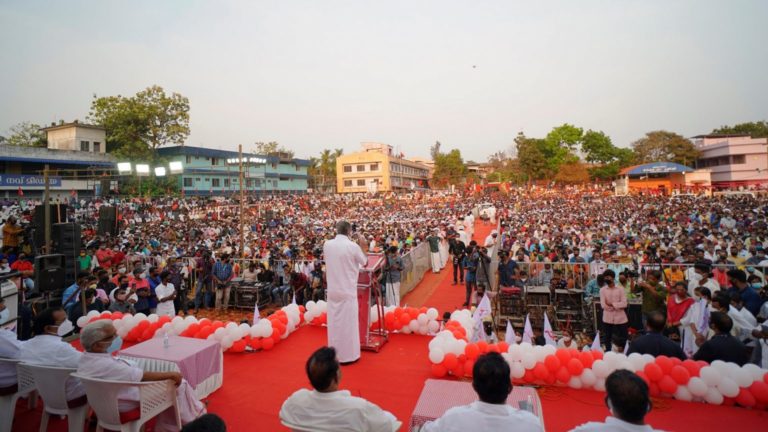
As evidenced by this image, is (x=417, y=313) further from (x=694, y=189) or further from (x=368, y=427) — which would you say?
(x=694, y=189)

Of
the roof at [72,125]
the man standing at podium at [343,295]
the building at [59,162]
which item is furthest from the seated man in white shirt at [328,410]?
the roof at [72,125]

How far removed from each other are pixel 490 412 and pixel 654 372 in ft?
9.53

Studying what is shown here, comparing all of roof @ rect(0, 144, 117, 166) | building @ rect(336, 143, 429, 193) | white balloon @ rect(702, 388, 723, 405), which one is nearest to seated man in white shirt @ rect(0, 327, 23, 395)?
white balloon @ rect(702, 388, 723, 405)

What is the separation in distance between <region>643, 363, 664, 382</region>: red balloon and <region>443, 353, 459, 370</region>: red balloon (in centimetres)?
188

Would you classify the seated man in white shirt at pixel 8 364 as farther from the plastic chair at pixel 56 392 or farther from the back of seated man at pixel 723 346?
the back of seated man at pixel 723 346

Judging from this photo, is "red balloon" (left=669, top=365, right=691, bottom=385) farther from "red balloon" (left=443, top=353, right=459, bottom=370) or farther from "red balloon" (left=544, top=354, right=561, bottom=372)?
"red balloon" (left=443, top=353, right=459, bottom=370)

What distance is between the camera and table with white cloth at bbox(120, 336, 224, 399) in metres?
3.75

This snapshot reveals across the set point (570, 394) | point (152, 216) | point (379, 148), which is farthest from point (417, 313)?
point (379, 148)

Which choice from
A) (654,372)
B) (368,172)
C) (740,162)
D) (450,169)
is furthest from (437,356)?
(450,169)

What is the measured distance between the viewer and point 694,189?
37281mm

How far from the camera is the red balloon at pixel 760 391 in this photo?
3674 mm

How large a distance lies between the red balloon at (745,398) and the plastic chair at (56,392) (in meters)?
5.87

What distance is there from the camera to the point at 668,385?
3953mm

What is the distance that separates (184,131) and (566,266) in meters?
32.1
